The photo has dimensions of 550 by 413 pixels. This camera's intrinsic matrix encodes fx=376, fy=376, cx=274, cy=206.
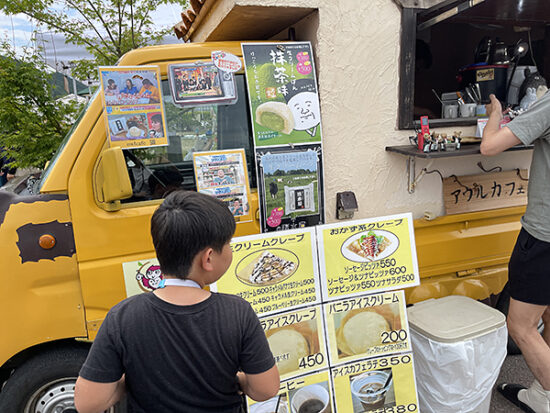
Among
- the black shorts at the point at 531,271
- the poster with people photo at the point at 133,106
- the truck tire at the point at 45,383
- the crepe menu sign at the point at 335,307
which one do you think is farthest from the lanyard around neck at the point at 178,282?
the black shorts at the point at 531,271

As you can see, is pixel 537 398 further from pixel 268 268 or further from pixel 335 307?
pixel 268 268

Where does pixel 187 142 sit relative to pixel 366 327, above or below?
above

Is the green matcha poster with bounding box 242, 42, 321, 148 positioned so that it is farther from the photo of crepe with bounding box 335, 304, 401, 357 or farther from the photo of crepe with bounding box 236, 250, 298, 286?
the photo of crepe with bounding box 335, 304, 401, 357

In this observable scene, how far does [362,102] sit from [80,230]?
1.73 m

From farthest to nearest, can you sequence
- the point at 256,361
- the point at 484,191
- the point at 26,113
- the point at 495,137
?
1. the point at 26,113
2. the point at 484,191
3. the point at 495,137
4. the point at 256,361

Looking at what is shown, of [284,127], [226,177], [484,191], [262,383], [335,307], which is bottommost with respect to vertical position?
[335,307]

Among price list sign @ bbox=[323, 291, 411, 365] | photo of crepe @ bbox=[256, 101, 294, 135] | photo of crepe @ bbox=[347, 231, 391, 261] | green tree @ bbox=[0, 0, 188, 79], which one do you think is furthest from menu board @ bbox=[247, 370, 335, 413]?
green tree @ bbox=[0, 0, 188, 79]

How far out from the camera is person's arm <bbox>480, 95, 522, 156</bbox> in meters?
1.98

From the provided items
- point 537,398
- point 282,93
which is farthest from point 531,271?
point 282,93

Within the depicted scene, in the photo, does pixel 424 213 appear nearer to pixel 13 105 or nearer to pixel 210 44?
pixel 210 44

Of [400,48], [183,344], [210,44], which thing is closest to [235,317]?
[183,344]

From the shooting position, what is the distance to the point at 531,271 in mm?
2062

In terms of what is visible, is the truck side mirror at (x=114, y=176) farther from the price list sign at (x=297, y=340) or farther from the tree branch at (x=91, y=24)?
the tree branch at (x=91, y=24)

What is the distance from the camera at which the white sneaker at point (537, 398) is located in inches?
88.0
